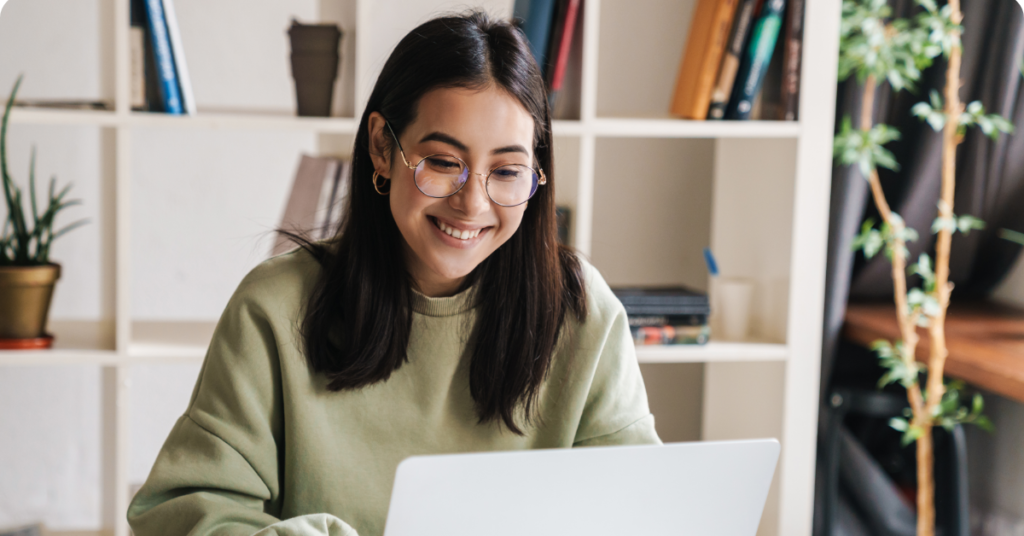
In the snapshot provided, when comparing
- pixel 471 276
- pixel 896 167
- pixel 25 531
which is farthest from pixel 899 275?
pixel 25 531

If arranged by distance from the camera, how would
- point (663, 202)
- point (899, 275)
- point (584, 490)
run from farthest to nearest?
point (663, 202)
point (899, 275)
point (584, 490)

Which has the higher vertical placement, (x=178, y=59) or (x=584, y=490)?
(x=178, y=59)

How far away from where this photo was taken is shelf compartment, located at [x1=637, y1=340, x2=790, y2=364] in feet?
5.66

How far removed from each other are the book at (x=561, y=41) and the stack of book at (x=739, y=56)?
274 mm

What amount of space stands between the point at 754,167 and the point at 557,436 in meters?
0.99

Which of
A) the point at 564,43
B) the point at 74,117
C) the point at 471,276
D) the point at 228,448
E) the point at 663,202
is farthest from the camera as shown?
the point at 663,202

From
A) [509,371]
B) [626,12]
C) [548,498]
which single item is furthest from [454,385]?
[626,12]

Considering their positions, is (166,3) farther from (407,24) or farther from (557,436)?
(557,436)

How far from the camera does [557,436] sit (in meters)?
1.18

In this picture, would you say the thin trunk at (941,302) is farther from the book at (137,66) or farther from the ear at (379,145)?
the book at (137,66)

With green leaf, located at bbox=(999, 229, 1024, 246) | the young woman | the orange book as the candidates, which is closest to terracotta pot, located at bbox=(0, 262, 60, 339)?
the young woman

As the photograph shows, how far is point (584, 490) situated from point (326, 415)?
1.56 feet

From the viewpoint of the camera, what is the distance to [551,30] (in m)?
1.67

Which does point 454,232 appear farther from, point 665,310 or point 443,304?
point 665,310
